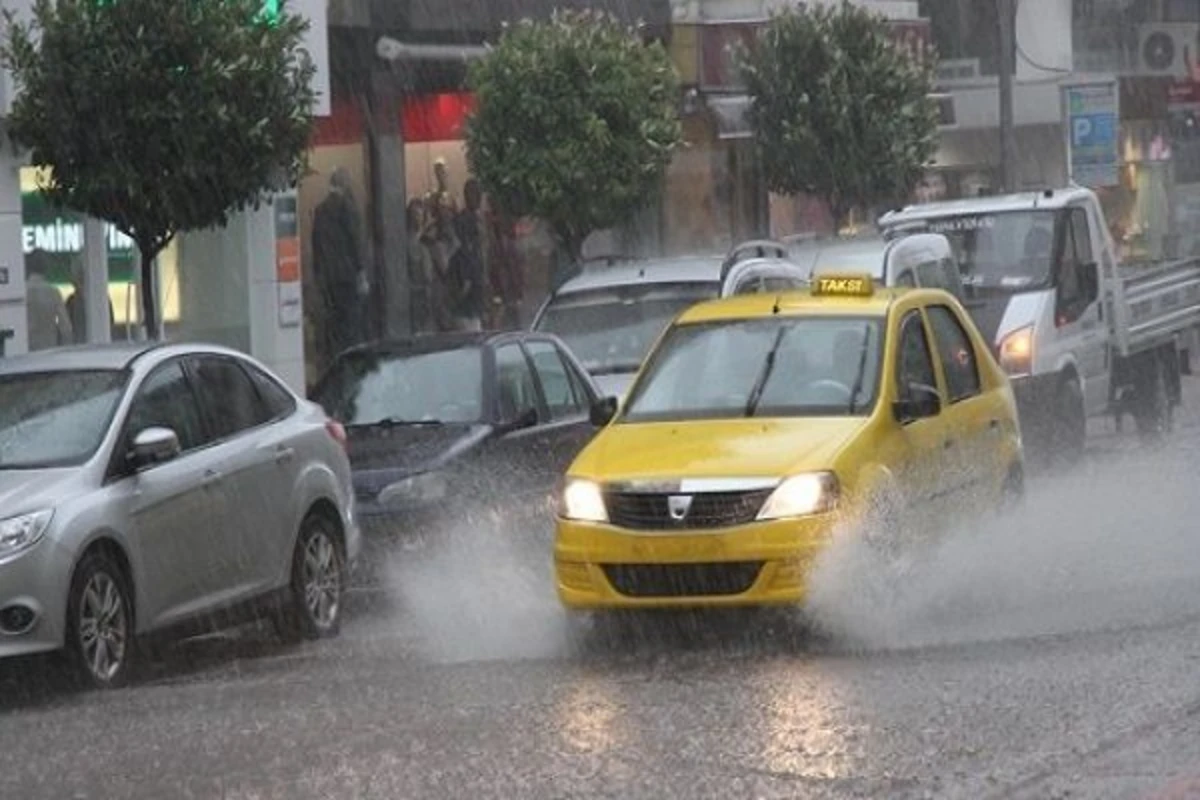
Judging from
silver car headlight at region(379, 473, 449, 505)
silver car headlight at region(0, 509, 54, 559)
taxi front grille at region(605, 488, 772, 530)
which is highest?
silver car headlight at region(0, 509, 54, 559)

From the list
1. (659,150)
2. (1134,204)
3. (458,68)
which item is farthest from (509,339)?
(1134,204)

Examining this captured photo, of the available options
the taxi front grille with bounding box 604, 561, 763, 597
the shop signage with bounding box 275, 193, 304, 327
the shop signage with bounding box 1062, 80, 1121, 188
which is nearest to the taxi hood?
the taxi front grille with bounding box 604, 561, 763, 597

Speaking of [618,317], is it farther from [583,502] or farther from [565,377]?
[583,502]

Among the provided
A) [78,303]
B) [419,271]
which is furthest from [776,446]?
[419,271]

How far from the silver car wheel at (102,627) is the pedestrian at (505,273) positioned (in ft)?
60.7

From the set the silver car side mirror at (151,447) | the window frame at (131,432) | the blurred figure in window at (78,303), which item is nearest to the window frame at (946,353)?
the window frame at (131,432)

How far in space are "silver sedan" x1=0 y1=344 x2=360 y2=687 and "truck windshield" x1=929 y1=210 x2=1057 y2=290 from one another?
363 inches

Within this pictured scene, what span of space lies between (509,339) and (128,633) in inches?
218

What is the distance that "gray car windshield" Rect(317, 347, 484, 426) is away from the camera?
57.2 ft

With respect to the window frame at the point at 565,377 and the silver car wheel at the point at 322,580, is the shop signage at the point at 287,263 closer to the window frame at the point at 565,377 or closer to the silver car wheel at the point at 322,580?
the window frame at the point at 565,377

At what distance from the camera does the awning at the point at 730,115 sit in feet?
111

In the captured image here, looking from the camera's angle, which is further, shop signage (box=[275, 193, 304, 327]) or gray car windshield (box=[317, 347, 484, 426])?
shop signage (box=[275, 193, 304, 327])

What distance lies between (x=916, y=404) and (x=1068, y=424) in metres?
9.37

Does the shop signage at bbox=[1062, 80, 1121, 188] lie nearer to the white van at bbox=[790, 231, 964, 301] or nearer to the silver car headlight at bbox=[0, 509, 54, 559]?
the white van at bbox=[790, 231, 964, 301]
